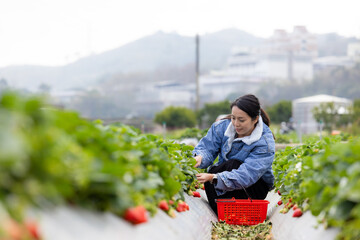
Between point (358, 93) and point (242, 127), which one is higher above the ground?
point (242, 127)

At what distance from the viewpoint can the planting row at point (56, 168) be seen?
200 cm

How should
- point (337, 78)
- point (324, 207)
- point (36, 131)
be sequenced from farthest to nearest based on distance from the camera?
point (337, 78), point (324, 207), point (36, 131)

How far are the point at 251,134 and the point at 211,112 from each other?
1451 inches

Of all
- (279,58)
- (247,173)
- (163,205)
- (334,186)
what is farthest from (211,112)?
(279,58)

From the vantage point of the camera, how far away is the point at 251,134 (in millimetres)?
5734

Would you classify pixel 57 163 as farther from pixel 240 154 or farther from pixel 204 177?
pixel 240 154

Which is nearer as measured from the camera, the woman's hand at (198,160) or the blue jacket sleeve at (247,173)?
the blue jacket sleeve at (247,173)

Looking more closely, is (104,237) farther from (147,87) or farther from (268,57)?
(268,57)

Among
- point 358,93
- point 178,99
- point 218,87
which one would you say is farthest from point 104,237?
point 218,87

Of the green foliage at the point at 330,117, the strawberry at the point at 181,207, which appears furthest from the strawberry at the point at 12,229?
the green foliage at the point at 330,117

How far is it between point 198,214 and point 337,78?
104915mm

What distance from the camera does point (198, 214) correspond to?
4.93 meters

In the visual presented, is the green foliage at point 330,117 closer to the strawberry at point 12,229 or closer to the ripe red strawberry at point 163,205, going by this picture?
the ripe red strawberry at point 163,205

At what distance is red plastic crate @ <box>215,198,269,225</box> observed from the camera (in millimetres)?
5418
